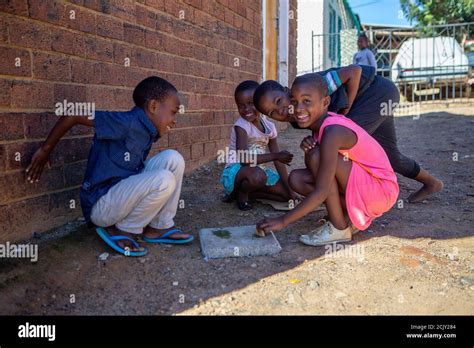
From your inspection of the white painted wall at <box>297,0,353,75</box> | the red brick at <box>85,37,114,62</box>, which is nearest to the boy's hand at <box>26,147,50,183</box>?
the red brick at <box>85,37,114,62</box>

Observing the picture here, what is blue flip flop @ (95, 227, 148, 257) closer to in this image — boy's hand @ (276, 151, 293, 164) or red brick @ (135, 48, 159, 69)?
boy's hand @ (276, 151, 293, 164)

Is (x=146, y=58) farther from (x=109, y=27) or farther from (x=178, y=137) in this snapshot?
(x=178, y=137)

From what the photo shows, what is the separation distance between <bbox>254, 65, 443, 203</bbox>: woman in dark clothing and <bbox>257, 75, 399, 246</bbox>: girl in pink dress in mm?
167

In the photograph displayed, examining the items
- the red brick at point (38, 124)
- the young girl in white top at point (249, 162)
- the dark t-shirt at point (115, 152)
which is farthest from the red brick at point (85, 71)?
the young girl in white top at point (249, 162)

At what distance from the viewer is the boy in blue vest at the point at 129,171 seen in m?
2.36

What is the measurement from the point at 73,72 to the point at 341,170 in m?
1.82

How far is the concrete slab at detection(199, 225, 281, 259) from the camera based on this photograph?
245cm

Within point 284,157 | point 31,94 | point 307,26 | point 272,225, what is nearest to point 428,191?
point 284,157

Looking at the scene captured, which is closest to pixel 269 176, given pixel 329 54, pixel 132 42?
pixel 132 42

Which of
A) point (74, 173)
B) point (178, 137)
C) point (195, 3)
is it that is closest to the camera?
point (74, 173)

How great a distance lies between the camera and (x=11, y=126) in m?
2.32

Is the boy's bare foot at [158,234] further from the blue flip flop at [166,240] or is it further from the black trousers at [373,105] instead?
the black trousers at [373,105]

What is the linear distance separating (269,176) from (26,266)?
1937 mm

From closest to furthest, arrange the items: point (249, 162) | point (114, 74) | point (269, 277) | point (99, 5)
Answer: point (269, 277) < point (99, 5) < point (114, 74) < point (249, 162)
